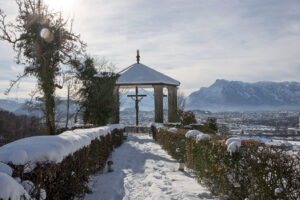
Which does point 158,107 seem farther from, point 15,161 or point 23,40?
point 15,161

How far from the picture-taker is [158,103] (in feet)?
70.9

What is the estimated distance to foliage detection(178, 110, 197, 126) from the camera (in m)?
19.9

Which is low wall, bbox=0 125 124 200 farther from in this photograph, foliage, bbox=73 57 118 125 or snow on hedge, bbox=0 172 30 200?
foliage, bbox=73 57 118 125

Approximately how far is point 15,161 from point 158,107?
19.4m

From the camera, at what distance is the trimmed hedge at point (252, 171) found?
121 inches

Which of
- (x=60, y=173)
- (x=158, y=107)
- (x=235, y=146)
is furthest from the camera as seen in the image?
(x=158, y=107)

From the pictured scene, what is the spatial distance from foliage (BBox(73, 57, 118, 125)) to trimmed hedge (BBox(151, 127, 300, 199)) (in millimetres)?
10667

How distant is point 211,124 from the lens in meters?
18.9

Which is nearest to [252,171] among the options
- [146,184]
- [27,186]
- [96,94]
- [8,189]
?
[27,186]

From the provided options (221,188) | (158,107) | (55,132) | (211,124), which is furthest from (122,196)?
(158,107)

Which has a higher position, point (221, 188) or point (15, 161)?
point (15, 161)

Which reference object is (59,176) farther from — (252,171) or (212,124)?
(212,124)

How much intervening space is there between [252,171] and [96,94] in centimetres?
1321

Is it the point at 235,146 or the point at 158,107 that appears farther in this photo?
the point at 158,107
